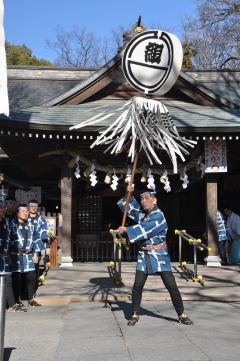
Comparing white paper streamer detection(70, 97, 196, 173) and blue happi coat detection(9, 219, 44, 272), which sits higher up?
white paper streamer detection(70, 97, 196, 173)

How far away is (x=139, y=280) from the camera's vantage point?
5.95 m

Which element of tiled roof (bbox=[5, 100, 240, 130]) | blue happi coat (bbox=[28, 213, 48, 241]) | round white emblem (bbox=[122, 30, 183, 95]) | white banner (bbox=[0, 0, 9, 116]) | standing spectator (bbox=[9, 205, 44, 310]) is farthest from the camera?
tiled roof (bbox=[5, 100, 240, 130])

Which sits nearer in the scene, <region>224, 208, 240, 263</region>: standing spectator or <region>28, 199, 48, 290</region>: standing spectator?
<region>28, 199, 48, 290</region>: standing spectator

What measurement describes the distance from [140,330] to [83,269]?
5.48m

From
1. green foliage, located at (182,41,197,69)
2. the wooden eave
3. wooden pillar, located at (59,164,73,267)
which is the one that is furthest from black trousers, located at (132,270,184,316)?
green foliage, located at (182,41,197,69)

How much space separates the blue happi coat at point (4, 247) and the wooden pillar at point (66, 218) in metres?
4.06

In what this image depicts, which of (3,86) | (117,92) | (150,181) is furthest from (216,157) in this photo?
(3,86)

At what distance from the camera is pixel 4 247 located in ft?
23.3

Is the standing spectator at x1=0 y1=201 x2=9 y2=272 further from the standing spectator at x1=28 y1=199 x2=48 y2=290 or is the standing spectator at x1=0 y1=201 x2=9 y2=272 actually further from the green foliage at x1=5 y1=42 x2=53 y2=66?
the green foliage at x1=5 y1=42 x2=53 y2=66

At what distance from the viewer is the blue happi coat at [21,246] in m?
7.45

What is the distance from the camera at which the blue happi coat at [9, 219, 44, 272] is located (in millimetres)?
7445

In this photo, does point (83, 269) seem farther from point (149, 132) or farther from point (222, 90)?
point (222, 90)

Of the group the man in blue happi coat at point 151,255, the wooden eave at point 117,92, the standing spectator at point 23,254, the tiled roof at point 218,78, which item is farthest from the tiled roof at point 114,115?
the man in blue happi coat at point 151,255

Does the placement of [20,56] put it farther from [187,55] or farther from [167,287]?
[167,287]
